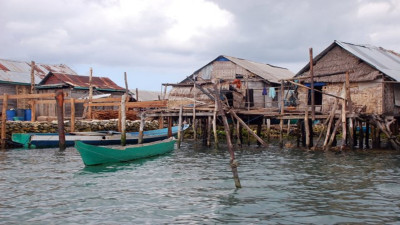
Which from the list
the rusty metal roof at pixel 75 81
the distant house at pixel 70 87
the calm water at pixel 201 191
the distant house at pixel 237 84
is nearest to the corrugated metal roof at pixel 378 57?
the distant house at pixel 237 84

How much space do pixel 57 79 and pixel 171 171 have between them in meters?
24.2

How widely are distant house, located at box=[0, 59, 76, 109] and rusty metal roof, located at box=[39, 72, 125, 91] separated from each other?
2.13 metres

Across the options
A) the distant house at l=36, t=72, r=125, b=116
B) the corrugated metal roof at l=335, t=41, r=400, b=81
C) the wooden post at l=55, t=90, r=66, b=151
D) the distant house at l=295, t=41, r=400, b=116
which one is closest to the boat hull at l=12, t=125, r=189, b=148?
the wooden post at l=55, t=90, r=66, b=151

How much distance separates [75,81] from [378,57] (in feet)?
81.6

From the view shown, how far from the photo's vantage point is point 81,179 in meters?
14.9

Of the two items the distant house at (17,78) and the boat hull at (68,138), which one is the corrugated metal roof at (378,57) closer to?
the boat hull at (68,138)

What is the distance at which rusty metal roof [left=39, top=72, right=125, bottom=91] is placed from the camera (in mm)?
37594

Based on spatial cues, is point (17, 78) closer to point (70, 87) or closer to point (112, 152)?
point (70, 87)

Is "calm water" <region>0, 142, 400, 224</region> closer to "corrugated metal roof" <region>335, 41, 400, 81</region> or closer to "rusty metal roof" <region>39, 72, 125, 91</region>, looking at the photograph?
"corrugated metal roof" <region>335, 41, 400, 81</region>

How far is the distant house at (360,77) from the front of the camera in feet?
78.1

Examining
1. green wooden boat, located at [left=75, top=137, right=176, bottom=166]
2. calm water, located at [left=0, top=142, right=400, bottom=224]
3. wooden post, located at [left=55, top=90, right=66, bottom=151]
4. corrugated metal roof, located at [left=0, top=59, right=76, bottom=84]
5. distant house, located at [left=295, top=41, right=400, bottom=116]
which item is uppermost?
corrugated metal roof, located at [left=0, top=59, right=76, bottom=84]

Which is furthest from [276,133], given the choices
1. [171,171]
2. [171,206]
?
[171,206]

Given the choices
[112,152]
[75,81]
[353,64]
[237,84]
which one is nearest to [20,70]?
[75,81]

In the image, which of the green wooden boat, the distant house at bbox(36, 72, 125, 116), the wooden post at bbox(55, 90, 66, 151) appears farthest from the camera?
the distant house at bbox(36, 72, 125, 116)
